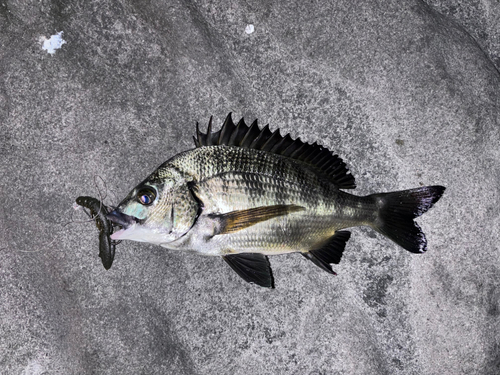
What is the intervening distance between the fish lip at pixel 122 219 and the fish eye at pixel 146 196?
0.10m

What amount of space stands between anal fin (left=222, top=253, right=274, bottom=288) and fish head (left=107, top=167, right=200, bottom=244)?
1.26 feet

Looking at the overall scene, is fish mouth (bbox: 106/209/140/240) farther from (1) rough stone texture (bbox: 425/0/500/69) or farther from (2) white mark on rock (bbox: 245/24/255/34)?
(1) rough stone texture (bbox: 425/0/500/69)

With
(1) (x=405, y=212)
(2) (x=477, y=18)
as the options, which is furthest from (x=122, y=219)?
(2) (x=477, y=18)

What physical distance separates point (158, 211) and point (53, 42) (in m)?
1.42

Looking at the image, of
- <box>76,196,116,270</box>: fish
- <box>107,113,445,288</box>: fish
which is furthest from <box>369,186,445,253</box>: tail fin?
<box>76,196,116,270</box>: fish

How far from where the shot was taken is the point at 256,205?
2.26m

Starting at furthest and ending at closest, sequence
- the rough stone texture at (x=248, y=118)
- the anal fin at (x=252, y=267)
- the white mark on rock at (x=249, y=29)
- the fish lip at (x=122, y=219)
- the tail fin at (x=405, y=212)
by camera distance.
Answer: the white mark on rock at (x=249, y=29) → the rough stone texture at (x=248, y=118) → the tail fin at (x=405, y=212) → the anal fin at (x=252, y=267) → the fish lip at (x=122, y=219)

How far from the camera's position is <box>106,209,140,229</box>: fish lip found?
6.91 feet

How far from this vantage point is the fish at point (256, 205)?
85.7 inches

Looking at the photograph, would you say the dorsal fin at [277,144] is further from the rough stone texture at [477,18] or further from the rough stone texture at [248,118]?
the rough stone texture at [477,18]

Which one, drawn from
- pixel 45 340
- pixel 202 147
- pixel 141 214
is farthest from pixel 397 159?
pixel 45 340

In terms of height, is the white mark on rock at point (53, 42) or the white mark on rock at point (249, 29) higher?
the white mark on rock at point (249, 29)

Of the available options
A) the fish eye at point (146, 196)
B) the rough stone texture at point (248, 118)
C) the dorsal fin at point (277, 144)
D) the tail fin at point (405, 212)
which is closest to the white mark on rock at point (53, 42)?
the rough stone texture at point (248, 118)

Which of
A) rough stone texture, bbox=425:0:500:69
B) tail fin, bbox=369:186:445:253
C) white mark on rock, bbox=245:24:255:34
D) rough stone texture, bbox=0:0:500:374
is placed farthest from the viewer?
rough stone texture, bbox=425:0:500:69
